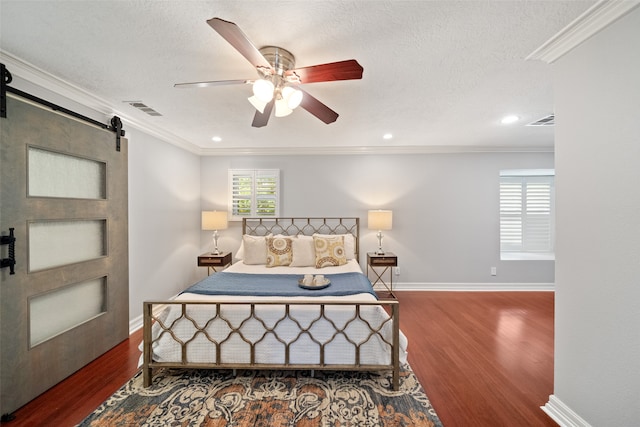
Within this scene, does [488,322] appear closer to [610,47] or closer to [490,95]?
[490,95]

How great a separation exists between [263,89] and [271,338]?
1.87 metres

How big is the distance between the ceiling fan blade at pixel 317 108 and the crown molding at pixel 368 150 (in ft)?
8.07

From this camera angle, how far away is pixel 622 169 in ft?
4.60

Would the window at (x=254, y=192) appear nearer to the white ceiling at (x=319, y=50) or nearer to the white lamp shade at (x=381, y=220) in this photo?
the white ceiling at (x=319, y=50)

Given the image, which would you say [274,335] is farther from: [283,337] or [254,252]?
[254,252]

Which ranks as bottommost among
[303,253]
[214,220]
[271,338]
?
[271,338]

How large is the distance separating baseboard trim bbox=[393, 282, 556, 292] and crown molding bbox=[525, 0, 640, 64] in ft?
11.9

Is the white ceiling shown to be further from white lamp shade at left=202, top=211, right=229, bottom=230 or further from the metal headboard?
the metal headboard

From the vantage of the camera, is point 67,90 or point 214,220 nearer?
point 67,90

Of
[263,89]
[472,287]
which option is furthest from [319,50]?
[472,287]

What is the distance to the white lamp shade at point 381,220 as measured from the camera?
4.25 m

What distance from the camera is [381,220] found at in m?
4.26

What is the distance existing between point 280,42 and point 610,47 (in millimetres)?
1849

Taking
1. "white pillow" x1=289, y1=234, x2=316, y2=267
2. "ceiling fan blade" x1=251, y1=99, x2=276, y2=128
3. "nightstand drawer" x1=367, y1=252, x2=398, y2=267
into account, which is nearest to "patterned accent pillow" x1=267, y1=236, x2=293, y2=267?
"white pillow" x1=289, y1=234, x2=316, y2=267
